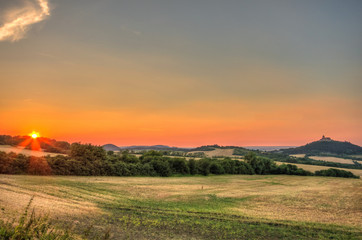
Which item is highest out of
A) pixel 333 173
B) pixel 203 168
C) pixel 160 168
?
pixel 160 168

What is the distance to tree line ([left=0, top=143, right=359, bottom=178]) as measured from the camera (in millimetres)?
51781

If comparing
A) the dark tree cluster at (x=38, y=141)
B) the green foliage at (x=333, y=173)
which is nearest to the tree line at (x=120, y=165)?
the green foliage at (x=333, y=173)

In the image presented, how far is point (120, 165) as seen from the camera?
69062 mm

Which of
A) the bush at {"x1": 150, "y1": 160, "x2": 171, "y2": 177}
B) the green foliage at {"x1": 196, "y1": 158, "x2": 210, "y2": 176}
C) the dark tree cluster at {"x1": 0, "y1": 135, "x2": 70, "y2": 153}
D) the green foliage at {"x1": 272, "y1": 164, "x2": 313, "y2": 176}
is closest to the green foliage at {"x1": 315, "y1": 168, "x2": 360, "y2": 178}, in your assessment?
the green foliage at {"x1": 272, "y1": 164, "x2": 313, "y2": 176}

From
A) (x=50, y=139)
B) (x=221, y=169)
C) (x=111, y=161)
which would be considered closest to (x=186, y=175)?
(x=221, y=169)

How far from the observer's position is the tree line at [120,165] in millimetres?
51781

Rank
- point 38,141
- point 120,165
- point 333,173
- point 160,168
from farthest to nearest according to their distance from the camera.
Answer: point 333,173 → point 38,141 → point 160,168 → point 120,165

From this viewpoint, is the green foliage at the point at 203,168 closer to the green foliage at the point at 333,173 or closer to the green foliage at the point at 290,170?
A: the green foliage at the point at 290,170

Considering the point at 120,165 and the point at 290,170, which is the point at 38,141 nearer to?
the point at 120,165

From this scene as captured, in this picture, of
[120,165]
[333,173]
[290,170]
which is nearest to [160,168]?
[120,165]

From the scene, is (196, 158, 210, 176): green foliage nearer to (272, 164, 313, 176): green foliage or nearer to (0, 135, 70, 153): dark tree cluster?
(272, 164, 313, 176): green foliage

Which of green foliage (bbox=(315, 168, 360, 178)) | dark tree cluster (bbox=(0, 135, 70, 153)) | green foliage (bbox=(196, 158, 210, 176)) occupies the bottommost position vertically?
green foliage (bbox=(315, 168, 360, 178))

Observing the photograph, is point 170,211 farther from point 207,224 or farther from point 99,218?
point 99,218

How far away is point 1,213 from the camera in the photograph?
18984 millimetres
